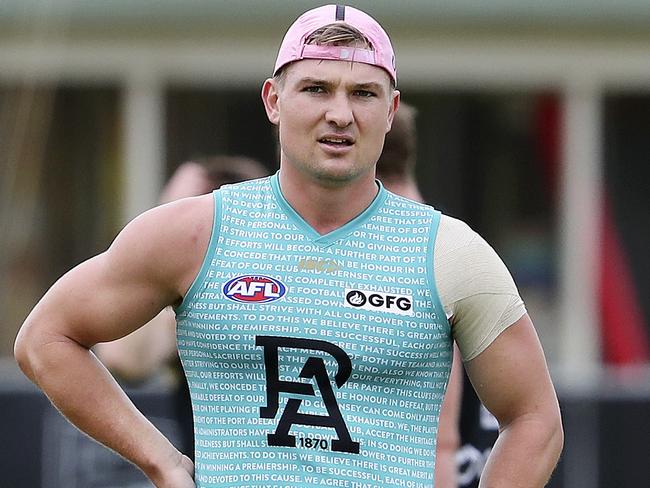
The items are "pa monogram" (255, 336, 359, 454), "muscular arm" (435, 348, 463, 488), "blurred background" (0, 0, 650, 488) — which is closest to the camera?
"pa monogram" (255, 336, 359, 454)

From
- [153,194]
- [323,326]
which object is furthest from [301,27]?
[153,194]

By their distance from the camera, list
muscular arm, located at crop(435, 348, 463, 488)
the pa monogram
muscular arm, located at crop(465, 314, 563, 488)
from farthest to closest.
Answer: muscular arm, located at crop(435, 348, 463, 488) < muscular arm, located at crop(465, 314, 563, 488) < the pa monogram

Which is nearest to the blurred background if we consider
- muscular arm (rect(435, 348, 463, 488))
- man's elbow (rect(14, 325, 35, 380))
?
muscular arm (rect(435, 348, 463, 488))

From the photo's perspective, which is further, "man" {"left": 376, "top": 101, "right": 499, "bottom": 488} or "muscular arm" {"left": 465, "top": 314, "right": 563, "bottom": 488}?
"man" {"left": 376, "top": 101, "right": 499, "bottom": 488}

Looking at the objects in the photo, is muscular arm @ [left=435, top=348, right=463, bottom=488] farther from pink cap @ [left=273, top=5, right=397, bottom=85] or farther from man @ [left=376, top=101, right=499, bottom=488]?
pink cap @ [left=273, top=5, right=397, bottom=85]

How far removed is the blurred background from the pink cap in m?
7.27

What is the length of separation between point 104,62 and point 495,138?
123 inches

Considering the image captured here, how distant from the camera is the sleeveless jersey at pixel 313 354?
11.2 ft

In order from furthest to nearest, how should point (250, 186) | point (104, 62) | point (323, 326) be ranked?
point (104, 62) < point (250, 186) < point (323, 326)

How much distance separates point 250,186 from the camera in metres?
3.66

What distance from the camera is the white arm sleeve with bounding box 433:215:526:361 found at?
11.4 ft

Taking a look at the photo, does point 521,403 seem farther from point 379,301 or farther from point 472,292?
point 379,301

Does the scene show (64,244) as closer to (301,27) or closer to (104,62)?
(104,62)

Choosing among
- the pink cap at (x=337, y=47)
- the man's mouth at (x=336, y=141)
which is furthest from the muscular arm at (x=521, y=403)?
the pink cap at (x=337, y=47)
